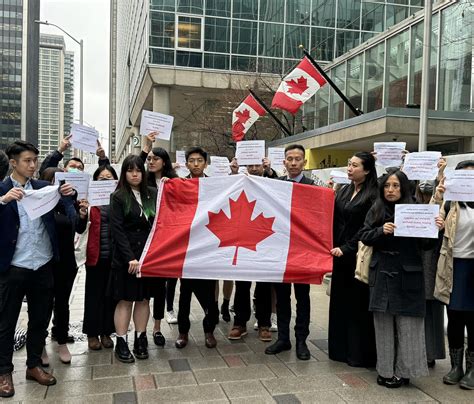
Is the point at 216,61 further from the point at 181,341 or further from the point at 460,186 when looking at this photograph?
the point at 460,186

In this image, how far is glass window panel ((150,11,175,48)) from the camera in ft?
95.7

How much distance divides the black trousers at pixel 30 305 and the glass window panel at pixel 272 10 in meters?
30.6

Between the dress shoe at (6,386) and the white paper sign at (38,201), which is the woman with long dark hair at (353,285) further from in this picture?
the dress shoe at (6,386)

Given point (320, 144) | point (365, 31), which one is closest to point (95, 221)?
point (320, 144)

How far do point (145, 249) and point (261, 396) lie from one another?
1.76 meters

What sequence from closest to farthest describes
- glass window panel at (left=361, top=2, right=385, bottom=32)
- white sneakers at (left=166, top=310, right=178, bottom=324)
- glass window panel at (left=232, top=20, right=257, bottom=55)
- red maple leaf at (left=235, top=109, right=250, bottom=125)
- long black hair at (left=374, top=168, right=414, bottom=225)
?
long black hair at (left=374, top=168, right=414, bottom=225) → white sneakers at (left=166, top=310, right=178, bottom=324) → red maple leaf at (left=235, top=109, right=250, bottom=125) → glass window panel at (left=232, top=20, right=257, bottom=55) → glass window panel at (left=361, top=2, right=385, bottom=32)

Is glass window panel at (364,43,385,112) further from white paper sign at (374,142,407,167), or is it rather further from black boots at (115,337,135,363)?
black boots at (115,337,135,363)

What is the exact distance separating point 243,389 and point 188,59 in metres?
27.6

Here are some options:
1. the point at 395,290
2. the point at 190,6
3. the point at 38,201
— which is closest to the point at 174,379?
the point at 38,201

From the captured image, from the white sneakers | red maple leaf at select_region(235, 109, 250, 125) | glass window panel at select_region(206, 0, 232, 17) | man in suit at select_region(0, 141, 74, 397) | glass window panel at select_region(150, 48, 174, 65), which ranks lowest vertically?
the white sneakers

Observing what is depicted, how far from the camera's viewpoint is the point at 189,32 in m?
29.8

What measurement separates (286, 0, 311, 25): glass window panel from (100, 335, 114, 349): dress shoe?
100ft

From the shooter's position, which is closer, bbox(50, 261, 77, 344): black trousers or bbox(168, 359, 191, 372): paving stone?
bbox(168, 359, 191, 372): paving stone

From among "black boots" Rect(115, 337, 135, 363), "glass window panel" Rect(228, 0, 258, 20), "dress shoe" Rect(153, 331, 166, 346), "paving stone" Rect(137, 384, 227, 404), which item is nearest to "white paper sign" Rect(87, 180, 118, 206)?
"black boots" Rect(115, 337, 135, 363)
